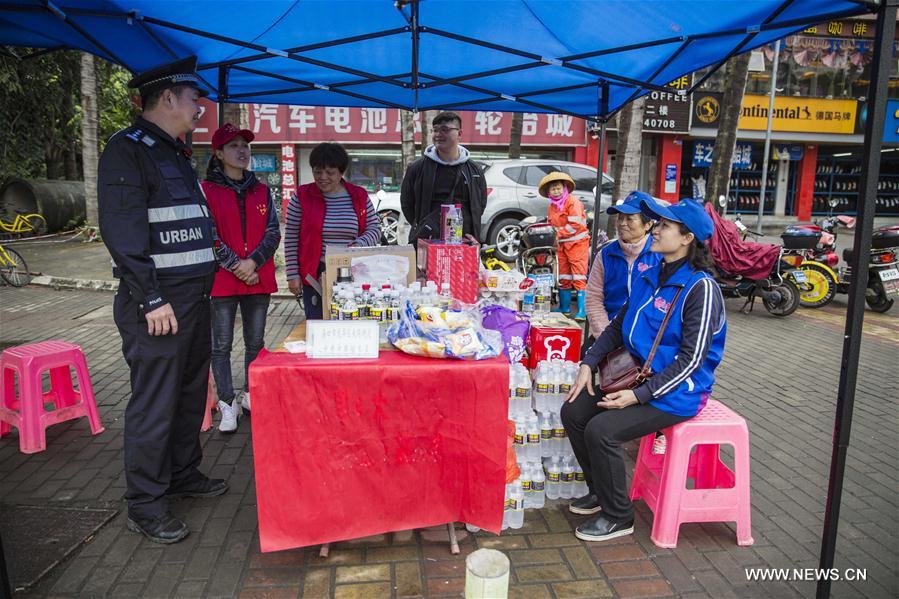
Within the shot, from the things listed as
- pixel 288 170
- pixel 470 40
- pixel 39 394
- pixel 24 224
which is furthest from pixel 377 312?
pixel 288 170

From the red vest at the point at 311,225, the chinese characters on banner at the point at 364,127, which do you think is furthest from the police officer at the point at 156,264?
the chinese characters on banner at the point at 364,127

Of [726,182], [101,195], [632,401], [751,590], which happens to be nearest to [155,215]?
[101,195]

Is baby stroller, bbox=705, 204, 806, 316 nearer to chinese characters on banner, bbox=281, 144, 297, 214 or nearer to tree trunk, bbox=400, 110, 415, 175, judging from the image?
tree trunk, bbox=400, 110, 415, 175

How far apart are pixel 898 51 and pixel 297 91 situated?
82.8 feet

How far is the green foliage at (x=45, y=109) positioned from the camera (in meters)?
15.0

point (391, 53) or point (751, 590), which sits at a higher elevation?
point (391, 53)

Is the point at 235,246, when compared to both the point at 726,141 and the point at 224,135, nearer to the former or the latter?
the point at 224,135

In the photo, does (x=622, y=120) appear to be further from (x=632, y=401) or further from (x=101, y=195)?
(x=101, y=195)

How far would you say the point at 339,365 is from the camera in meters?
2.46

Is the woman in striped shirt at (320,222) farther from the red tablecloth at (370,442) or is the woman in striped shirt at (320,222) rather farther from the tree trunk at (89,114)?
the tree trunk at (89,114)

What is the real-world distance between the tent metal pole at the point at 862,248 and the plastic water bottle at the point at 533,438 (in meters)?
1.32

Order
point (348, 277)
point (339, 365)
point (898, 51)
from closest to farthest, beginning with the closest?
point (339, 365) < point (348, 277) < point (898, 51)

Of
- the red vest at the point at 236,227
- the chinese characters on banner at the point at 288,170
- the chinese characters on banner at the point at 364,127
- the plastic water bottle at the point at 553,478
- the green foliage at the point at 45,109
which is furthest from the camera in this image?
the chinese characters on banner at the point at 288,170

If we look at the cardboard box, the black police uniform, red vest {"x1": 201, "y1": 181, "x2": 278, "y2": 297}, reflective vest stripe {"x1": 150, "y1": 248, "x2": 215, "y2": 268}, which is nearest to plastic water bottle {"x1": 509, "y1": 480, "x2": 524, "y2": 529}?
the cardboard box
